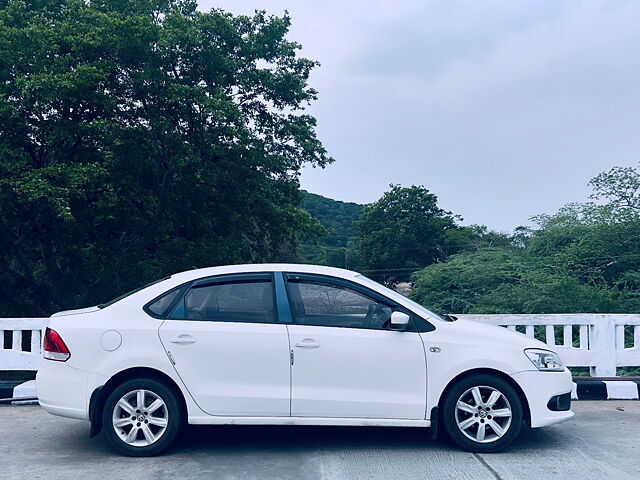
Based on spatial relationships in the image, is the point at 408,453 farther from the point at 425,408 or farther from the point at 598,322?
the point at 598,322

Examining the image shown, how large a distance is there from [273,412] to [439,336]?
1.46 metres

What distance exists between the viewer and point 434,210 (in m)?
50.3

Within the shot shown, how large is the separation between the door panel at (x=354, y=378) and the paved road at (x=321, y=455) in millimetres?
385

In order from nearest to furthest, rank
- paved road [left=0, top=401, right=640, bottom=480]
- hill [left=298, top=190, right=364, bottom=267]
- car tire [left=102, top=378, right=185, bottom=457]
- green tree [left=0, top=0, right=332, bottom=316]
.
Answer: paved road [left=0, top=401, right=640, bottom=480] → car tire [left=102, top=378, right=185, bottom=457] → green tree [left=0, top=0, right=332, bottom=316] → hill [left=298, top=190, right=364, bottom=267]

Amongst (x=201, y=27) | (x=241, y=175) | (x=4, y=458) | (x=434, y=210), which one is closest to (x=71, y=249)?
(x=241, y=175)

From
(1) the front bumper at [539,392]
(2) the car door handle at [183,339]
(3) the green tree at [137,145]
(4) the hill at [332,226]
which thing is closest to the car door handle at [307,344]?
(2) the car door handle at [183,339]

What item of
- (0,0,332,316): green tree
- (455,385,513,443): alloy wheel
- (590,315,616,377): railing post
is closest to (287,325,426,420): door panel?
(455,385,513,443): alloy wheel

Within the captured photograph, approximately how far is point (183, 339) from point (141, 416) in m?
0.69

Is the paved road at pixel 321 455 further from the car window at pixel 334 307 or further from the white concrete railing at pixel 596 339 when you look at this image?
the white concrete railing at pixel 596 339

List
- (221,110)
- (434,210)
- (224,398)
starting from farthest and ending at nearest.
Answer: (434,210), (221,110), (224,398)

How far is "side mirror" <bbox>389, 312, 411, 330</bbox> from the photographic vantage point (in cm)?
563

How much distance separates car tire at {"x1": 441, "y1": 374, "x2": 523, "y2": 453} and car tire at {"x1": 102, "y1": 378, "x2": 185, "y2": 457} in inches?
85.9

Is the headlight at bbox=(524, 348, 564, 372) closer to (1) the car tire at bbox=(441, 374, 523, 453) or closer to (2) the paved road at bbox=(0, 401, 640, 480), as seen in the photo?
(1) the car tire at bbox=(441, 374, 523, 453)

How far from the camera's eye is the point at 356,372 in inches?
222
